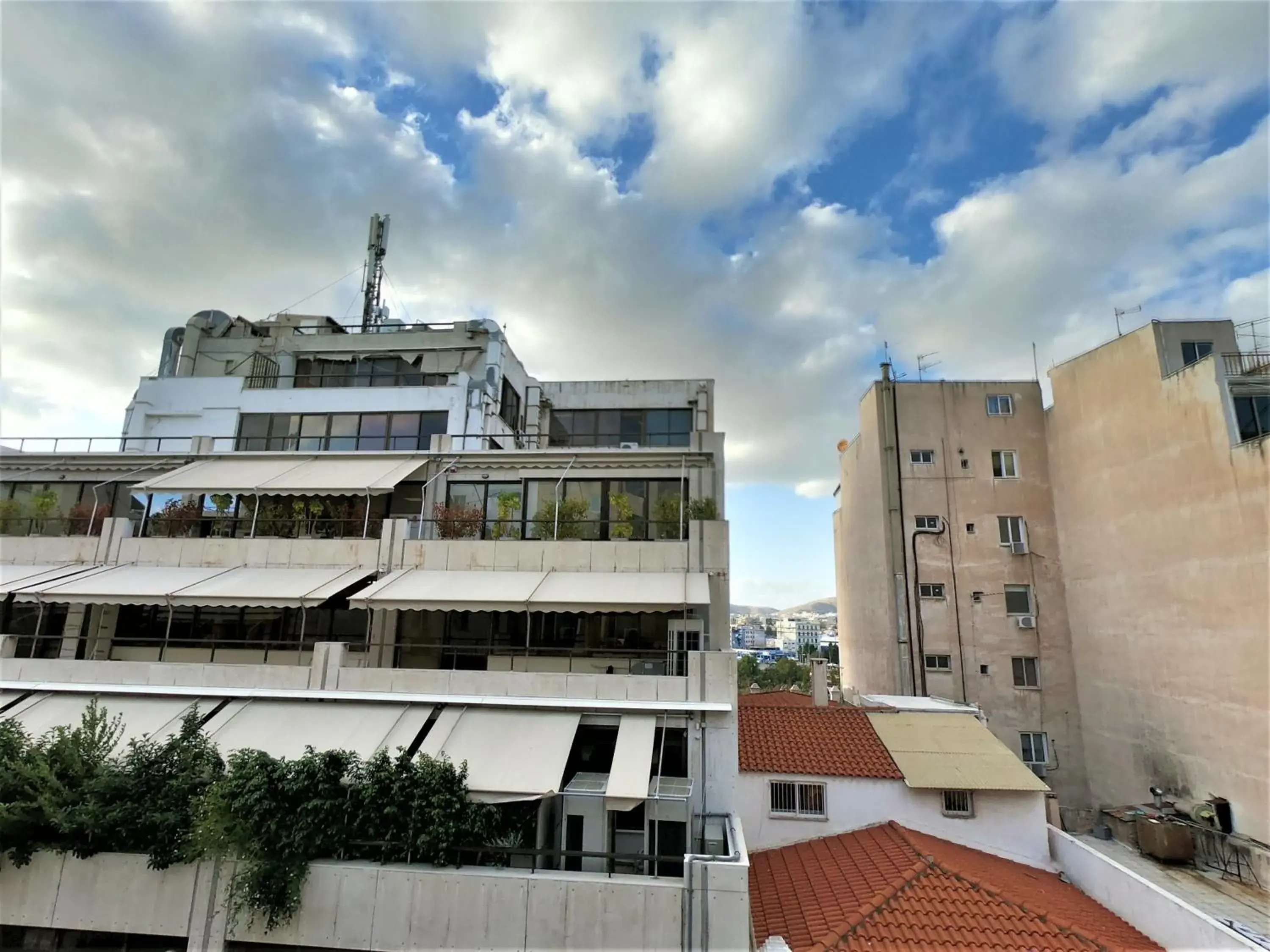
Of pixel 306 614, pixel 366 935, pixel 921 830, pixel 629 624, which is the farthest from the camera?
pixel 306 614

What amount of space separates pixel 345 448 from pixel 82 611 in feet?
28.8

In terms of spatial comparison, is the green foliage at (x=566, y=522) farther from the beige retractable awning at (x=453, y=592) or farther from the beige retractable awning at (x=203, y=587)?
the beige retractable awning at (x=203, y=587)

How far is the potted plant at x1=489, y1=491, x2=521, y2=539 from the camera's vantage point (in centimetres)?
1733

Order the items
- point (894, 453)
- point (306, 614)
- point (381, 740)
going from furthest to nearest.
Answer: point (894, 453)
point (306, 614)
point (381, 740)

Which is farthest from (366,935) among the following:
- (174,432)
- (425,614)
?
(174,432)

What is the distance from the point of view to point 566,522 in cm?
1691

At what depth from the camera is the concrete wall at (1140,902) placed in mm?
9992

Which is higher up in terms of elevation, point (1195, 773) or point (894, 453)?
point (894, 453)

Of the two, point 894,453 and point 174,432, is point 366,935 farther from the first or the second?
point 894,453

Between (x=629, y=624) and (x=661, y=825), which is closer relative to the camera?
(x=661, y=825)

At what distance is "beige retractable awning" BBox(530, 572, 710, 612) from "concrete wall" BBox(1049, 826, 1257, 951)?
9679 mm

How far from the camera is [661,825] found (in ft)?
40.1

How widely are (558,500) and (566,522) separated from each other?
76cm

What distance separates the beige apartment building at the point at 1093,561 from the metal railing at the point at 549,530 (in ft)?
45.8
